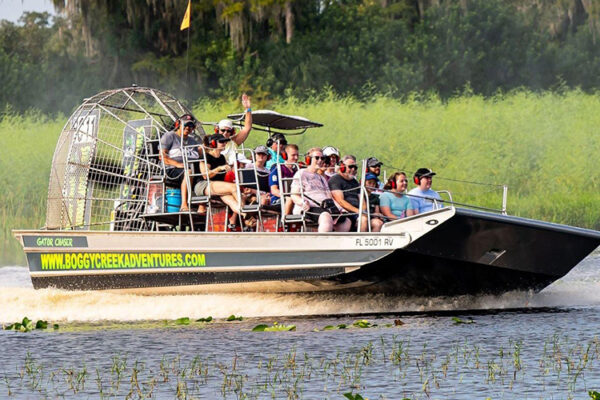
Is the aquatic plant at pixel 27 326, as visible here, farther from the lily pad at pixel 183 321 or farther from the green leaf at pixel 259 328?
the green leaf at pixel 259 328

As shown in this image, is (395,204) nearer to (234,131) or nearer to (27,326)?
(234,131)

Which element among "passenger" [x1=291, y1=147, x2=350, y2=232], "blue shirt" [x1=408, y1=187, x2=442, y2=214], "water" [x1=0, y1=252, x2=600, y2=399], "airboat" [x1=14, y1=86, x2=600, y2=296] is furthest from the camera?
"blue shirt" [x1=408, y1=187, x2=442, y2=214]

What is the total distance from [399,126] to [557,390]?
25.9 meters

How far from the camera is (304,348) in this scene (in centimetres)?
1486

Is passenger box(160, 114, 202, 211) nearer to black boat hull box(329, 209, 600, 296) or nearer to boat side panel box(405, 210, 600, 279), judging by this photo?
black boat hull box(329, 209, 600, 296)

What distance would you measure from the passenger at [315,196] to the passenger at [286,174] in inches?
4.7

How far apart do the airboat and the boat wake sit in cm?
19

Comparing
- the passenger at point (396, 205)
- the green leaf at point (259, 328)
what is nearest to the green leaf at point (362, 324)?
the green leaf at point (259, 328)

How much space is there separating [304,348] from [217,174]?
4.13m

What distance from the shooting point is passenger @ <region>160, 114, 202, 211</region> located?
60.8 ft

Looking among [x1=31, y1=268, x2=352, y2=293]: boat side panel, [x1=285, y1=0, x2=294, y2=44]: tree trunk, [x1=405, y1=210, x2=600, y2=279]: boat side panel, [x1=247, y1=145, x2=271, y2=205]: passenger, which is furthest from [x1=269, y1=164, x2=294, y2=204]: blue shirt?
[x1=285, y1=0, x2=294, y2=44]: tree trunk

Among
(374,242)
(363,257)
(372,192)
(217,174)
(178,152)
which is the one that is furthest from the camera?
(178,152)

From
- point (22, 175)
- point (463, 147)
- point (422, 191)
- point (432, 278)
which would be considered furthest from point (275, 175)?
point (463, 147)

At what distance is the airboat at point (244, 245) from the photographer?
16.9 meters
